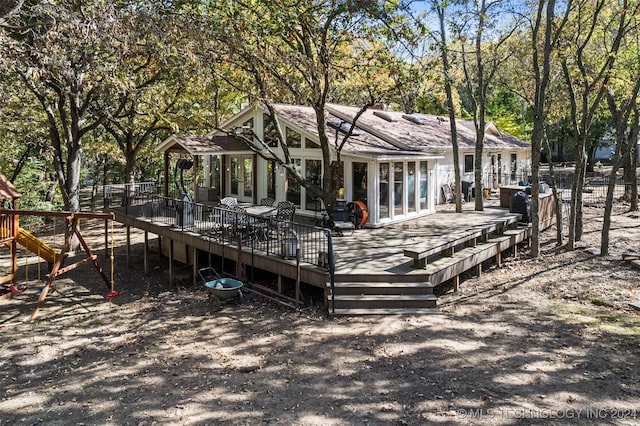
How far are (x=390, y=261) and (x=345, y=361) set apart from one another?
3.65 meters

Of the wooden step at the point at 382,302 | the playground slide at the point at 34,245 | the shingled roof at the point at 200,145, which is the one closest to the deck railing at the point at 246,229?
the wooden step at the point at 382,302

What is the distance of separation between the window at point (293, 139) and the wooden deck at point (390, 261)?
14.4ft

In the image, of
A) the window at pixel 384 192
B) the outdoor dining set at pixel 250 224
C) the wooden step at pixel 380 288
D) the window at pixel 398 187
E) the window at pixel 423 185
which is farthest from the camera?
the window at pixel 423 185

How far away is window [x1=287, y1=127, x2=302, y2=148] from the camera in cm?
1681

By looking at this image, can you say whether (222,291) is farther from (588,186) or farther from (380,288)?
(588,186)

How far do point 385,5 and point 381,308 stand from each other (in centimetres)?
730

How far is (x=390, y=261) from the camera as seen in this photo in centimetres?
1089

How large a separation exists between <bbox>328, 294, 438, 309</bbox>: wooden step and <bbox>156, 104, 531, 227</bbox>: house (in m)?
5.34

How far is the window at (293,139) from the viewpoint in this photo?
16812 millimetres

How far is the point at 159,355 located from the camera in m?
8.61

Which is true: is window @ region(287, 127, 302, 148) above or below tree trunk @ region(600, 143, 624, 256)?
above

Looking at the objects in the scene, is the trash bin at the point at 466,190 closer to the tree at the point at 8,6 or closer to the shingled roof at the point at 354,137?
the shingled roof at the point at 354,137

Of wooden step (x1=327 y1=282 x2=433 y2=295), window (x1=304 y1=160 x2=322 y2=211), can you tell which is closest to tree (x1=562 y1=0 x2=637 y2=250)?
wooden step (x1=327 y1=282 x2=433 y2=295)

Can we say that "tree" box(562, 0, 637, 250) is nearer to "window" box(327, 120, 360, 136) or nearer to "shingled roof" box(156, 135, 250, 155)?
"window" box(327, 120, 360, 136)
